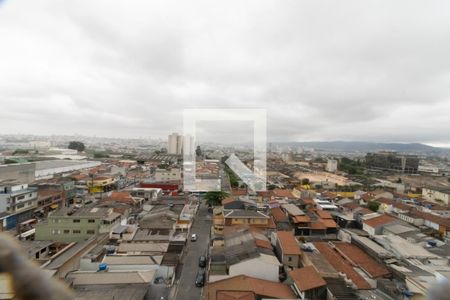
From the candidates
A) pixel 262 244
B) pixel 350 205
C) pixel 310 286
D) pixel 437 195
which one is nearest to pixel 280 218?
pixel 262 244

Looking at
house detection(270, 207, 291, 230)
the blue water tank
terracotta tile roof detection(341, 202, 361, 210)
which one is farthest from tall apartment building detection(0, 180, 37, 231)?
terracotta tile roof detection(341, 202, 361, 210)

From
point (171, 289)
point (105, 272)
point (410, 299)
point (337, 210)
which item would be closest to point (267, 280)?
point (171, 289)

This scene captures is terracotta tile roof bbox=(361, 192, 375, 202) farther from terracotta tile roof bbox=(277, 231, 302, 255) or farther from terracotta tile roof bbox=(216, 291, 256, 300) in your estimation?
terracotta tile roof bbox=(216, 291, 256, 300)

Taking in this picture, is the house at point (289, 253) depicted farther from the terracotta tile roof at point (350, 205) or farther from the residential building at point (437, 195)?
the residential building at point (437, 195)

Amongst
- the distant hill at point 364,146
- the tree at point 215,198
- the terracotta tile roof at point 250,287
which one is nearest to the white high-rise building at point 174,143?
the tree at point 215,198

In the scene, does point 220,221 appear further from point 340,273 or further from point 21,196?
point 21,196

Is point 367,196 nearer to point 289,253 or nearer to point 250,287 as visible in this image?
point 289,253
